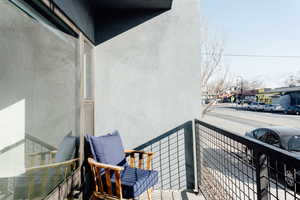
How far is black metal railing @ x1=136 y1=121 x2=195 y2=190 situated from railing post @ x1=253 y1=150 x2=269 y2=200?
4.76ft

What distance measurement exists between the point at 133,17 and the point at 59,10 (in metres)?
1.29

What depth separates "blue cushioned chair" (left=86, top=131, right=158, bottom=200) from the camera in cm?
172

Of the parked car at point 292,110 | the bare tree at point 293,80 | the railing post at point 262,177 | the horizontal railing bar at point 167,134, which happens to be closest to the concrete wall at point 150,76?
the horizontal railing bar at point 167,134

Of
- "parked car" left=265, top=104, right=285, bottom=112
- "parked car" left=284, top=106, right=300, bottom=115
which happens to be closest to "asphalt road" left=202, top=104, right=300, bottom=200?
"parked car" left=284, top=106, right=300, bottom=115

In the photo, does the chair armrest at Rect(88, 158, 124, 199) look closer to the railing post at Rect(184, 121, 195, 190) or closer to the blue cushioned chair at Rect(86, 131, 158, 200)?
the blue cushioned chair at Rect(86, 131, 158, 200)

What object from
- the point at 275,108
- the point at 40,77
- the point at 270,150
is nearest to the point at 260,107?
the point at 275,108

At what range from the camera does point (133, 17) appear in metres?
2.60

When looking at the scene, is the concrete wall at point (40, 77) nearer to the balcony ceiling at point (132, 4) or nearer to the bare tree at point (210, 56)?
the balcony ceiling at point (132, 4)

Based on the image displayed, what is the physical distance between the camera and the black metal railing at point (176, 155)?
2494mm

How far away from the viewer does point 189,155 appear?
2.50m

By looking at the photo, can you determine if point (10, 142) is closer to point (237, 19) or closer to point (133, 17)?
point (133, 17)

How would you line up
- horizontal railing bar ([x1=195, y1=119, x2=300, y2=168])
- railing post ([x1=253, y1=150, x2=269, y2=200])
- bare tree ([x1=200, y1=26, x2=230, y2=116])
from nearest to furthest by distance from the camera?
Answer: horizontal railing bar ([x1=195, y1=119, x2=300, y2=168]), railing post ([x1=253, y1=150, x2=269, y2=200]), bare tree ([x1=200, y1=26, x2=230, y2=116])

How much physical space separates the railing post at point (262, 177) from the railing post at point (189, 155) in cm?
145

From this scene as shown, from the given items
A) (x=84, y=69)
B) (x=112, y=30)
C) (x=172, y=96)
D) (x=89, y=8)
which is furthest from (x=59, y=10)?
(x=172, y=96)
